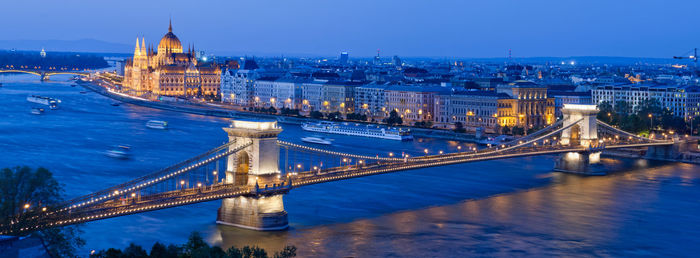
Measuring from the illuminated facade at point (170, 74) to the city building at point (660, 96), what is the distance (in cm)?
2762

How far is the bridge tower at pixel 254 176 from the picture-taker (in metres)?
15.8

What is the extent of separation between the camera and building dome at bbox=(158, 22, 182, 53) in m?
69.0

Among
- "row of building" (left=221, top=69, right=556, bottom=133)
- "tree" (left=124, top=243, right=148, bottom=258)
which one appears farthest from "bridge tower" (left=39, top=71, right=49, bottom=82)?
"tree" (left=124, top=243, right=148, bottom=258)

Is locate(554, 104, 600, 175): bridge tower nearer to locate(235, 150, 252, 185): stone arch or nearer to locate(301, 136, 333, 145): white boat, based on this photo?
locate(301, 136, 333, 145): white boat

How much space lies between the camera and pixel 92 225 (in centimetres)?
1588

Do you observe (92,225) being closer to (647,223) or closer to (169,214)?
(169,214)

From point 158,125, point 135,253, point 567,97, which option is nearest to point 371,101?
point 567,97

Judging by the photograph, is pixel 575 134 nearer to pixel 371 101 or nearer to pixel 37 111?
pixel 371 101

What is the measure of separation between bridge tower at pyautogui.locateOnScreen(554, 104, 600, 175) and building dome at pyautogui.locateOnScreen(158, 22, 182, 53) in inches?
1791

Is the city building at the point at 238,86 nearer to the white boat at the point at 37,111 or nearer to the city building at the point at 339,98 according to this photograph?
the city building at the point at 339,98

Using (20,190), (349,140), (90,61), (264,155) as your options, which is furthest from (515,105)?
(90,61)

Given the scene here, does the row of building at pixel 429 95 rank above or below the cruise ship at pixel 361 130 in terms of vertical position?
above

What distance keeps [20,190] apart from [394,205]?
25.9 ft

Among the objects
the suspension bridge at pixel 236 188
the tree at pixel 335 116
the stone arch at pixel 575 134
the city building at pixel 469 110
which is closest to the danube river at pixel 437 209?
the suspension bridge at pixel 236 188
